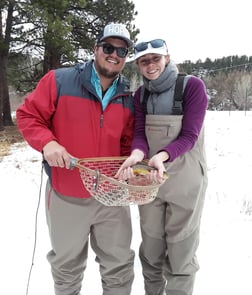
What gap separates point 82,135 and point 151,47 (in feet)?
2.16

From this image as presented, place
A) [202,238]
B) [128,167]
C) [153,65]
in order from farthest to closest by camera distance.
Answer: [202,238] → [153,65] → [128,167]

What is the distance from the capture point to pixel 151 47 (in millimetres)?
1823

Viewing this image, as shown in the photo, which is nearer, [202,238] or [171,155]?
[171,155]

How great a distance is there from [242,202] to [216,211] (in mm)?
435

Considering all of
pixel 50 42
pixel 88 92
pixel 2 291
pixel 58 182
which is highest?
pixel 50 42

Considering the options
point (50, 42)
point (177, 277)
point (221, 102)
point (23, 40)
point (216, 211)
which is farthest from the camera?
point (221, 102)

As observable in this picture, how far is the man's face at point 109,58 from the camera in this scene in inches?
74.2

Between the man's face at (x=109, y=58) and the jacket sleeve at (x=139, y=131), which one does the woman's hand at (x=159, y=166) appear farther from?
the man's face at (x=109, y=58)

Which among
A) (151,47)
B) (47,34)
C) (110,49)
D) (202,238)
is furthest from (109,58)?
(47,34)

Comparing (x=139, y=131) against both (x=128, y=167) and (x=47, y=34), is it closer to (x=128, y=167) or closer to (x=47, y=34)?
(x=128, y=167)

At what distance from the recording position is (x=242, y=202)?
13.1ft

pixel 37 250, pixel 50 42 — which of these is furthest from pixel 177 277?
pixel 50 42

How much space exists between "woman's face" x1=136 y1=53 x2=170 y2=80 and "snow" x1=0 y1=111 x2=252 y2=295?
3.90 ft

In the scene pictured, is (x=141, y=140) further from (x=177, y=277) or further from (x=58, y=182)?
(x=177, y=277)
